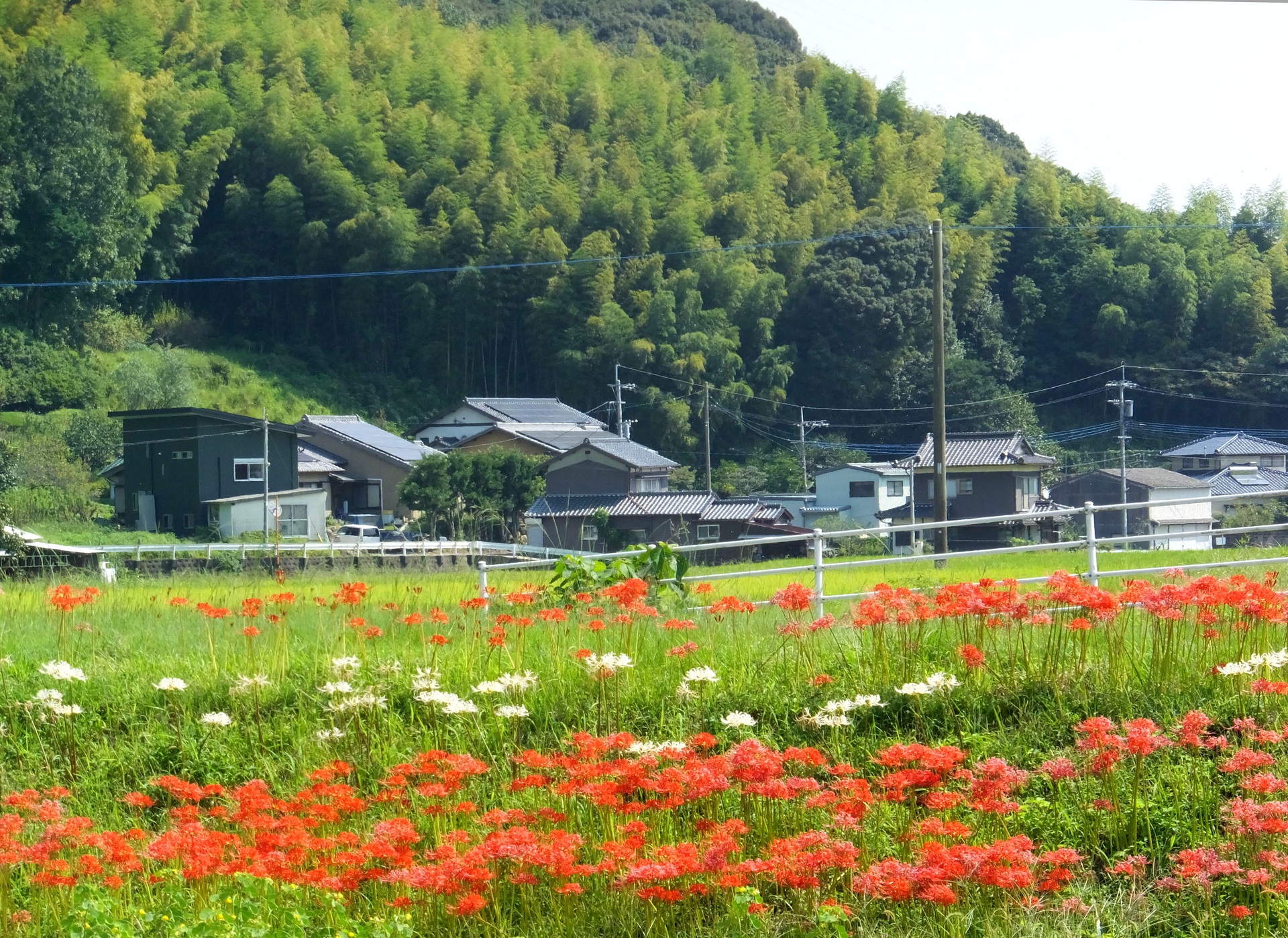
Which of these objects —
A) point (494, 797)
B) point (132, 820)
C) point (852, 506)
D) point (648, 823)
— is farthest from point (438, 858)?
point (852, 506)

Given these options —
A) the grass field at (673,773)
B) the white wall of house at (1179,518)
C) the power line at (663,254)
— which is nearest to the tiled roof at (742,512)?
the white wall of house at (1179,518)

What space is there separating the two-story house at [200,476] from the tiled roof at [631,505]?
19.7ft

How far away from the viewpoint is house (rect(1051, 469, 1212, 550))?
102ft

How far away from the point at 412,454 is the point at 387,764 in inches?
1388

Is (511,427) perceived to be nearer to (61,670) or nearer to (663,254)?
(663,254)

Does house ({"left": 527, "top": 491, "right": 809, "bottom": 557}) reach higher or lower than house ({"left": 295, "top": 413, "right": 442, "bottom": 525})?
lower

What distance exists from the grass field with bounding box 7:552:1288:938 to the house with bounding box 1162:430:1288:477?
126 ft

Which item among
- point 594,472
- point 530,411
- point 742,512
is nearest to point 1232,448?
point 742,512

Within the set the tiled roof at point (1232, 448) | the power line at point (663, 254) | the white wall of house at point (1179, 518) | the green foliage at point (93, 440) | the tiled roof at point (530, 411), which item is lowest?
the white wall of house at point (1179, 518)

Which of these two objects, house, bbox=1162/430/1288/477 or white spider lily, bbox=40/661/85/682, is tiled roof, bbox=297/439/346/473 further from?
white spider lily, bbox=40/661/85/682

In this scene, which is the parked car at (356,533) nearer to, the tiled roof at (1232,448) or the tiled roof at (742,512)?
the tiled roof at (742,512)

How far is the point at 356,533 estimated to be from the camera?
33.2m

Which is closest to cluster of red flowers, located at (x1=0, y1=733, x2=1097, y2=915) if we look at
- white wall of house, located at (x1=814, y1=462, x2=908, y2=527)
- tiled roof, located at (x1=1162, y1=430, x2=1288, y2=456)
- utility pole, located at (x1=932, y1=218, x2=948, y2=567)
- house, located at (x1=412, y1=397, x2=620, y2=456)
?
utility pole, located at (x1=932, y1=218, x2=948, y2=567)

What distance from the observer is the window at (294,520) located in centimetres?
3197
